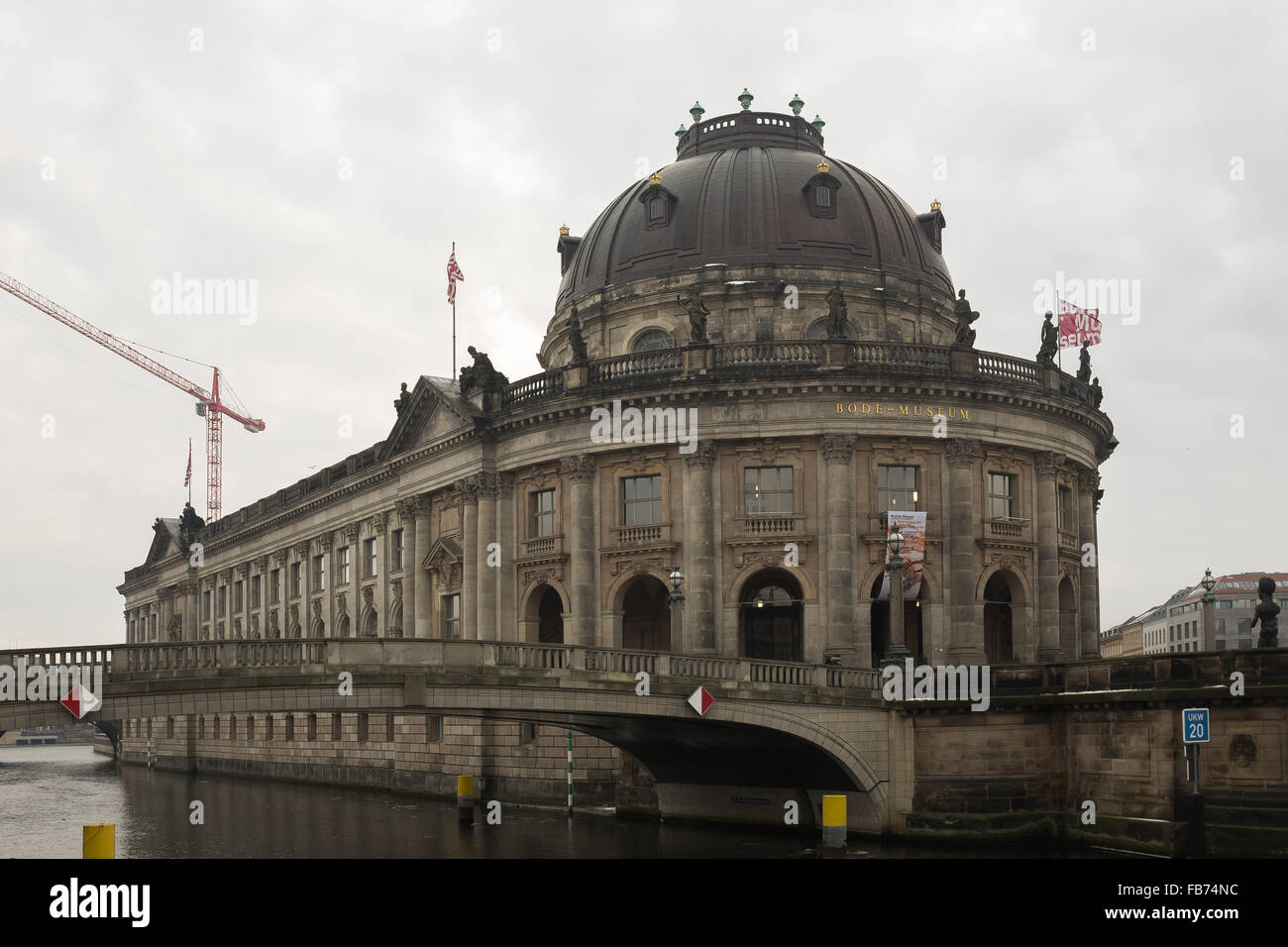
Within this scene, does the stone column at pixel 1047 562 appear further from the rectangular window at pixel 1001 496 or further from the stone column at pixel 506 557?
the stone column at pixel 506 557

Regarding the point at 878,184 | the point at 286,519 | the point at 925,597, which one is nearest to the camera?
the point at 925,597

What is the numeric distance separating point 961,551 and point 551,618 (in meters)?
18.9

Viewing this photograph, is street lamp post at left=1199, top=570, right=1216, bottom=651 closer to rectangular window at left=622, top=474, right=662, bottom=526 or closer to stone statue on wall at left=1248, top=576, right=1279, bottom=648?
stone statue on wall at left=1248, top=576, right=1279, bottom=648

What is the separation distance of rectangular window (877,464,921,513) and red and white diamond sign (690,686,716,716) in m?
14.6

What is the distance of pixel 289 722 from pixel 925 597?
44.0 meters

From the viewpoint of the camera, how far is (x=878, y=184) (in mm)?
68125

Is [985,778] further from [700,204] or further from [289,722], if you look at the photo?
[289,722]

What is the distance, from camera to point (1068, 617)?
5903cm

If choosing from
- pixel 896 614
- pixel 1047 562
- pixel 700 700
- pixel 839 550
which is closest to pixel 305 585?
pixel 839 550

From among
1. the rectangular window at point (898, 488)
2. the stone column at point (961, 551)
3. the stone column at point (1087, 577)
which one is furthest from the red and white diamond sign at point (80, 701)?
the stone column at point (1087, 577)

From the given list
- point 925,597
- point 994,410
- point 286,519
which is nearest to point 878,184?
point 994,410

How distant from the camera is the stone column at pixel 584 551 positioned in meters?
56.3

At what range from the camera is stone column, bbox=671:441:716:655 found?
53312 millimetres

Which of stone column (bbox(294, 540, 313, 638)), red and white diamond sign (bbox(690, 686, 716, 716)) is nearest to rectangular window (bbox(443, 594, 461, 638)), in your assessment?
stone column (bbox(294, 540, 313, 638))
